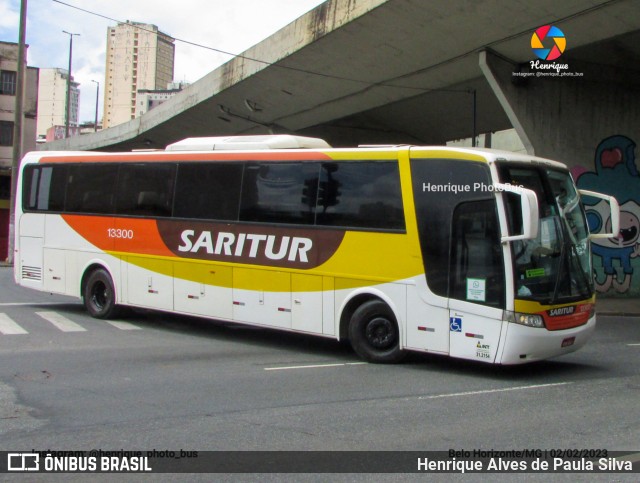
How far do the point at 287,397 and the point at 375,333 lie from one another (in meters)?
2.63

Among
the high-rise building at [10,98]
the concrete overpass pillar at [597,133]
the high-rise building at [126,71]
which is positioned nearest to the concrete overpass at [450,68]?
the concrete overpass pillar at [597,133]

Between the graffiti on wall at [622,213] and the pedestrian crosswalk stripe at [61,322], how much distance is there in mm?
14238

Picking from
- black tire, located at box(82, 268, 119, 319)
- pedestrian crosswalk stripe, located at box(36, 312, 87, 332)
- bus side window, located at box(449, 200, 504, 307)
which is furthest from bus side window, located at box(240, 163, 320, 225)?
pedestrian crosswalk stripe, located at box(36, 312, 87, 332)

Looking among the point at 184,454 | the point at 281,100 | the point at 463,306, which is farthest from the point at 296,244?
the point at 281,100

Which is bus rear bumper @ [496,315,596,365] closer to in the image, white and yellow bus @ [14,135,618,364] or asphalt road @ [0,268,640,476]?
white and yellow bus @ [14,135,618,364]

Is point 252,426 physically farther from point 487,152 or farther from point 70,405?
point 487,152

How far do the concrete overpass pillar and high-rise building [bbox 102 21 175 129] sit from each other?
9206 centimetres

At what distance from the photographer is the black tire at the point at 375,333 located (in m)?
10.5

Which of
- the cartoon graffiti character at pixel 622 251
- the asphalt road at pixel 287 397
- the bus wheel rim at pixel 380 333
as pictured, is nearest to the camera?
the asphalt road at pixel 287 397

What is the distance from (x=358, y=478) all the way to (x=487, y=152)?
17.8ft

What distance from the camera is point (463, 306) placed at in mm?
9586

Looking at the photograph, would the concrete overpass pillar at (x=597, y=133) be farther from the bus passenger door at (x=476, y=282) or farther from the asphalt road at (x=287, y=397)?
the bus passenger door at (x=476, y=282)

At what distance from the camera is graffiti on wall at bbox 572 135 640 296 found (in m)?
20.8

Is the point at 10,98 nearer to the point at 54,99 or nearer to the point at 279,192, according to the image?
the point at 279,192
